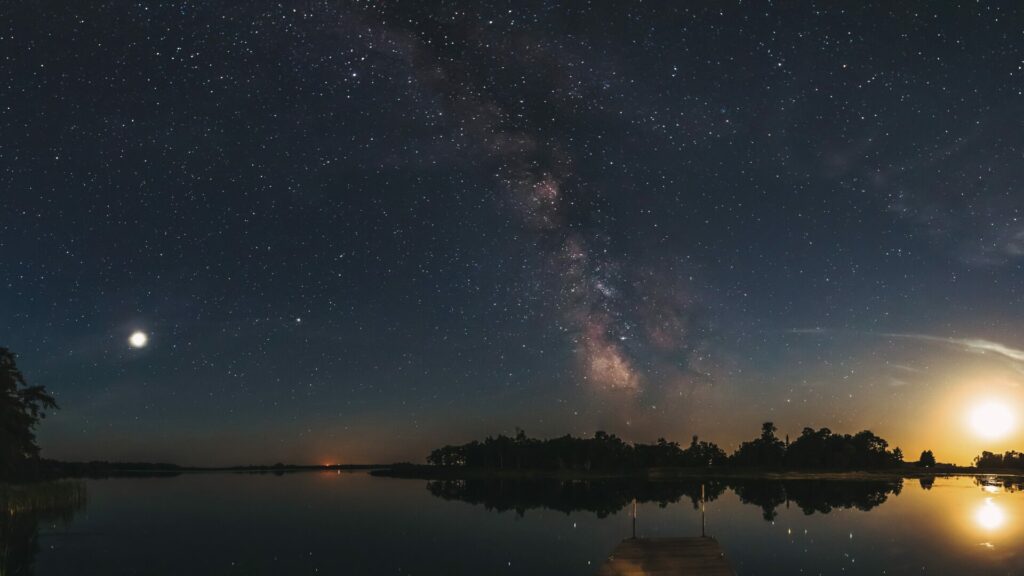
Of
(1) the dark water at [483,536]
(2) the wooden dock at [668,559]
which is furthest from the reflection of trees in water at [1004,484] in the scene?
(2) the wooden dock at [668,559]

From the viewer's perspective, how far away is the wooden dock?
27891 millimetres

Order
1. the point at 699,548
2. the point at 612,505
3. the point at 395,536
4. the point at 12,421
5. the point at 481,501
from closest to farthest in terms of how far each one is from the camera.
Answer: the point at 699,548 < the point at 395,536 < the point at 12,421 < the point at 612,505 < the point at 481,501

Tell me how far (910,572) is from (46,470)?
87317mm

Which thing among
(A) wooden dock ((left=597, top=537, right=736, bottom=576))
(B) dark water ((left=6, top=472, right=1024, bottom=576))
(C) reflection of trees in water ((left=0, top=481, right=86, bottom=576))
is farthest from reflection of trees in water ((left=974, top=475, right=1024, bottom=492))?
(C) reflection of trees in water ((left=0, top=481, right=86, bottom=576))

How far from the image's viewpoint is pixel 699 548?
32.1 m

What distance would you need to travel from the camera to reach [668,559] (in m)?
30.1

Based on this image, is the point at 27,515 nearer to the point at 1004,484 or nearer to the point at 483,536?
the point at 483,536

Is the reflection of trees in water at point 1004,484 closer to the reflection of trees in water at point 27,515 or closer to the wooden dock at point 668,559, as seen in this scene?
the wooden dock at point 668,559

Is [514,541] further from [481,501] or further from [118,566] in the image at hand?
[481,501]

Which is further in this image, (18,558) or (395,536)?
(395,536)

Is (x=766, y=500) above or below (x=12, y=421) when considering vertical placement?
below

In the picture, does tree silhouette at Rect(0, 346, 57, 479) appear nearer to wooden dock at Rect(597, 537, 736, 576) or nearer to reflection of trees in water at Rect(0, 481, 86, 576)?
reflection of trees in water at Rect(0, 481, 86, 576)

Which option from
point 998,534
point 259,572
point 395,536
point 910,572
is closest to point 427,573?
point 259,572

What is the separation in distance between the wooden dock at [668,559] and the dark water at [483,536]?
417 cm
